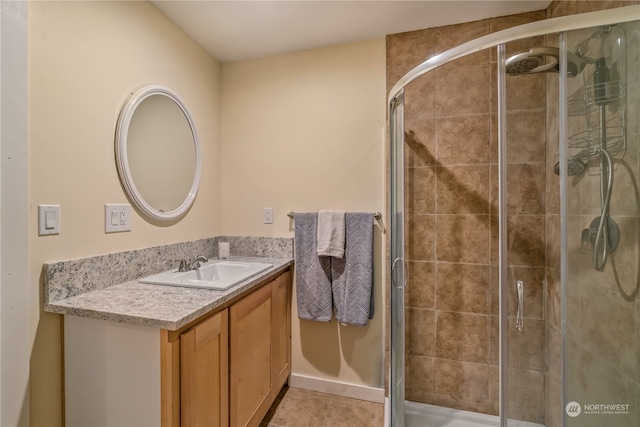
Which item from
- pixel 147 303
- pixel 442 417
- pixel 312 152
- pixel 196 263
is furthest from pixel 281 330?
pixel 312 152

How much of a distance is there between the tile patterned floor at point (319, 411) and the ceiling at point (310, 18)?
7.87 feet

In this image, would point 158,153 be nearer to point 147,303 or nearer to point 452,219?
point 147,303

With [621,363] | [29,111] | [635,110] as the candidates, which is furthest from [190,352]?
[635,110]

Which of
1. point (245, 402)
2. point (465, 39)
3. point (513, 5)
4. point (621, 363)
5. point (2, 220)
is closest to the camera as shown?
A: point (2, 220)

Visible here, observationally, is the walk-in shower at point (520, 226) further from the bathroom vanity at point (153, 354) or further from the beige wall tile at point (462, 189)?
the bathroom vanity at point (153, 354)

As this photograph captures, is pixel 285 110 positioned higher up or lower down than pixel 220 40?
lower down

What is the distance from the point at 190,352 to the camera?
3.18 ft

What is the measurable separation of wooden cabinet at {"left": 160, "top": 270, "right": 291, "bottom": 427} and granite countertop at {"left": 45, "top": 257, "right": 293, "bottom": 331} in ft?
0.20

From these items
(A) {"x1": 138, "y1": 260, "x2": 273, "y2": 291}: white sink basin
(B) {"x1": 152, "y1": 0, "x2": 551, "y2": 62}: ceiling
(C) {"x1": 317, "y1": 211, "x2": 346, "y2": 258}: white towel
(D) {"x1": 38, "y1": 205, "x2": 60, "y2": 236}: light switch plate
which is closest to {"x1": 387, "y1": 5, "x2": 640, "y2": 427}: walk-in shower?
(B) {"x1": 152, "y1": 0, "x2": 551, "y2": 62}: ceiling

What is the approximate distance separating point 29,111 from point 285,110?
1335mm

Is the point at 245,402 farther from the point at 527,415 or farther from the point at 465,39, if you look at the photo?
the point at 465,39

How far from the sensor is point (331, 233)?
177cm

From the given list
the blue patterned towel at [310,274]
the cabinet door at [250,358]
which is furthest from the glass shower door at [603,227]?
the cabinet door at [250,358]

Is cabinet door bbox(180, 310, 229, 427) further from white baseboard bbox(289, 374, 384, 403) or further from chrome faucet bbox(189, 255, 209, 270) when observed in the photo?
white baseboard bbox(289, 374, 384, 403)
